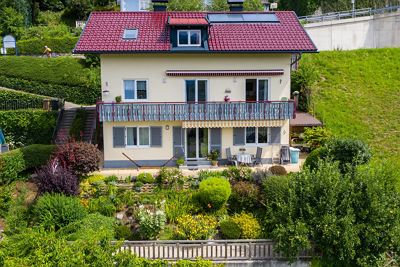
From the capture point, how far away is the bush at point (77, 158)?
29.7 m

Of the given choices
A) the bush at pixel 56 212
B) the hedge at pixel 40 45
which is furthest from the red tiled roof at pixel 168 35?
the hedge at pixel 40 45

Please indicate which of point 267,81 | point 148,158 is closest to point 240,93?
Answer: point 267,81

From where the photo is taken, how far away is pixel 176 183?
3044cm

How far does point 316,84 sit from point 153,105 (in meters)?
18.4

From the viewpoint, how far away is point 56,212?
25.9 metres

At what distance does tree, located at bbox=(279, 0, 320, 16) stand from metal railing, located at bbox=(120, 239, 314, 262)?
1988 inches

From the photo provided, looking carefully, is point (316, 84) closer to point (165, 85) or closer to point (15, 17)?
point (165, 85)

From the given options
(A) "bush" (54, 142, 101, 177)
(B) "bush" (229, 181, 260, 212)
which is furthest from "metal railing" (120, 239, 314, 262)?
(A) "bush" (54, 142, 101, 177)

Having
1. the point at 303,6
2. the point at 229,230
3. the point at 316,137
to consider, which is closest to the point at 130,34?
the point at 316,137

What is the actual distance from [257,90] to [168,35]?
6511mm

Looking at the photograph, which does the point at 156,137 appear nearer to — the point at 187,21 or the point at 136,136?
the point at 136,136

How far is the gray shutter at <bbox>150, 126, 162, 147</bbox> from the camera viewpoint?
33.5m

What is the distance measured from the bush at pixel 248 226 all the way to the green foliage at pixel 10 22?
4027 cm

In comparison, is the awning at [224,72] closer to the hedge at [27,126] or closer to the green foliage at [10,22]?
the hedge at [27,126]
